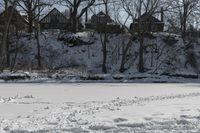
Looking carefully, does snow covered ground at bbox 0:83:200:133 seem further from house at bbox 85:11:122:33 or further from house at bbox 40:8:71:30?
house at bbox 40:8:71:30

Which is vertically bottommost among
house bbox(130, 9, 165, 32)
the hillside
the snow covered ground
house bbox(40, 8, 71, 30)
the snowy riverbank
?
the snow covered ground

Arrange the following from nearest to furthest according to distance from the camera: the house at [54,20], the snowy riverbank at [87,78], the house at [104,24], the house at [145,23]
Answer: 1. the snowy riverbank at [87,78]
2. the house at [145,23]
3. the house at [104,24]
4. the house at [54,20]

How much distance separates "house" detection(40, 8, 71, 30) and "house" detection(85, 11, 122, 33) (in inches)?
278

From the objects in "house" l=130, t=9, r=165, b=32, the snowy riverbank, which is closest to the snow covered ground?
the snowy riverbank

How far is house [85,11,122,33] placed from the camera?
54.3 meters

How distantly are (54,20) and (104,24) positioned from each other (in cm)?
1225

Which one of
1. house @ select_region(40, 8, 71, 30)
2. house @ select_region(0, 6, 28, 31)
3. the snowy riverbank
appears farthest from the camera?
house @ select_region(40, 8, 71, 30)

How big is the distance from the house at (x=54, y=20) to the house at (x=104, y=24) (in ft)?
23.1

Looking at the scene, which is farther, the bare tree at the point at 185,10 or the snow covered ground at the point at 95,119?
the bare tree at the point at 185,10

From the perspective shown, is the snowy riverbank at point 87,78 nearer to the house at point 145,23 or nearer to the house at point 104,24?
the house at point 145,23

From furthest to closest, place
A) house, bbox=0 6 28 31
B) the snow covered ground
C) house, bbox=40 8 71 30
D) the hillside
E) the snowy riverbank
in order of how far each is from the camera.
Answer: house, bbox=40 8 71 30 → house, bbox=0 6 28 31 → the hillside → the snowy riverbank → the snow covered ground

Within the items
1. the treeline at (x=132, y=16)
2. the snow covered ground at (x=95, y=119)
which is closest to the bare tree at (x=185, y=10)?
the treeline at (x=132, y=16)

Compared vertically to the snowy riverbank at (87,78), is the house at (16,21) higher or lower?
higher

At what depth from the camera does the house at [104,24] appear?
5433cm
